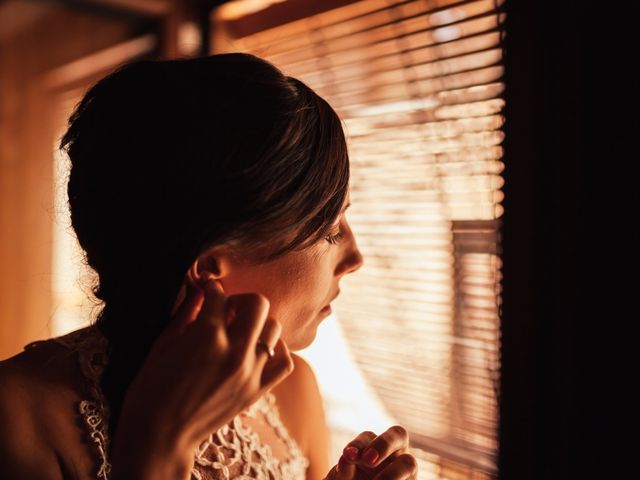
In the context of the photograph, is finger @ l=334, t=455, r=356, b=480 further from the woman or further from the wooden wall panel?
the wooden wall panel

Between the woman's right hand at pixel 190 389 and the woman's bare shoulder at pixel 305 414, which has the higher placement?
the woman's right hand at pixel 190 389

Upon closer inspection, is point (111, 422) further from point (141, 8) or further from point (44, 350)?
point (141, 8)

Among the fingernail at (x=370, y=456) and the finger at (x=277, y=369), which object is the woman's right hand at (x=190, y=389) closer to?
the finger at (x=277, y=369)

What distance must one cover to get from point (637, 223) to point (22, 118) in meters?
2.17

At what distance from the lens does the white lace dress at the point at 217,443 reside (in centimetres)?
86

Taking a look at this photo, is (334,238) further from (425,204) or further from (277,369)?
(425,204)

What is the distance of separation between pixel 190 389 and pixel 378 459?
0.36m

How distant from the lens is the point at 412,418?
136 cm

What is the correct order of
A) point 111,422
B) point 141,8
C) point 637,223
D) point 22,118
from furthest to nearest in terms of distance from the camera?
point 22,118, point 141,8, point 111,422, point 637,223

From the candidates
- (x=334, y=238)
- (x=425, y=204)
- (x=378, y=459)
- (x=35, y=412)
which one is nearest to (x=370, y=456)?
(x=378, y=459)

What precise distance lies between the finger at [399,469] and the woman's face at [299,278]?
24 centimetres

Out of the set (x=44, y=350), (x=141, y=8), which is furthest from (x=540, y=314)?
(x=141, y=8)

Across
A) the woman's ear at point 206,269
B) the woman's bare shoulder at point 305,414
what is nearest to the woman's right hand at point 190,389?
the woman's ear at point 206,269

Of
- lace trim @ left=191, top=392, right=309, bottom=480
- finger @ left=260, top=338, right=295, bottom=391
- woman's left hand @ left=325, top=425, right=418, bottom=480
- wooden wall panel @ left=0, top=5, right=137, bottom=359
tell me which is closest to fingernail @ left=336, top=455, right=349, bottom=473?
woman's left hand @ left=325, top=425, right=418, bottom=480
